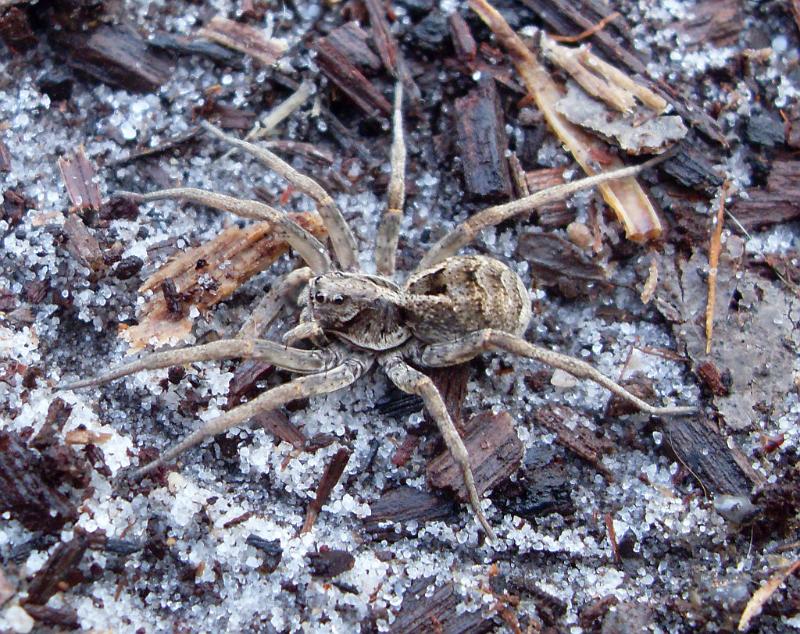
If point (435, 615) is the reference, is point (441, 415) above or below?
above

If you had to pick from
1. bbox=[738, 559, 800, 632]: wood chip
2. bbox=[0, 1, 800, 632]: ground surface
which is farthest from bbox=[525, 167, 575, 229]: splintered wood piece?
bbox=[738, 559, 800, 632]: wood chip

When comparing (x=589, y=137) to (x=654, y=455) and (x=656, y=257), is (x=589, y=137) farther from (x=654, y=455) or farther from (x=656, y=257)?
(x=654, y=455)

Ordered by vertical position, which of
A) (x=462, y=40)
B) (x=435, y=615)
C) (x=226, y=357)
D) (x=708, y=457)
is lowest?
(x=708, y=457)

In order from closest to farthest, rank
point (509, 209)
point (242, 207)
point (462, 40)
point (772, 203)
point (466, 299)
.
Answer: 1. point (466, 299)
2. point (242, 207)
3. point (509, 209)
4. point (772, 203)
5. point (462, 40)

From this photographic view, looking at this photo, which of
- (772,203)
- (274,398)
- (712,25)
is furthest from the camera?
(712,25)

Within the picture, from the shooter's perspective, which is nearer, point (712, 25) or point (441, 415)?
point (441, 415)

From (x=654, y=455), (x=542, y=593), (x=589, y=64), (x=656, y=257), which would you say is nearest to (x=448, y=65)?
(x=589, y=64)

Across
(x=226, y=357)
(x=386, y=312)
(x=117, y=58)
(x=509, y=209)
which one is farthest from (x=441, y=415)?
(x=117, y=58)

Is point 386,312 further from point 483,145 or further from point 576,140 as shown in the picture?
point 576,140
